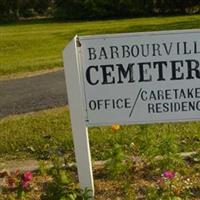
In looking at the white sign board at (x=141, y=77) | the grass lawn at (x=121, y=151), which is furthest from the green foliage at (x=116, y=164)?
the white sign board at (x=141, y=77)

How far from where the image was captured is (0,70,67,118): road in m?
7.60

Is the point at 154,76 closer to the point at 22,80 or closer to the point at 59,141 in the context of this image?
the point at 59,141

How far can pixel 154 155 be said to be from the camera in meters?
4.64

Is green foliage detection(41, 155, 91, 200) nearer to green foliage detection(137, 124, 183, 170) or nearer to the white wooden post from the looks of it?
the white wooden post

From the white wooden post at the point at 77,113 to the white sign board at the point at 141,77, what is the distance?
49mm

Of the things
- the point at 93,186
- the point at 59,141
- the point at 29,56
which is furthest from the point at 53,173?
the point at 29,56

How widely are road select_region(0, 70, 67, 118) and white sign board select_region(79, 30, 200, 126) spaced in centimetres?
340

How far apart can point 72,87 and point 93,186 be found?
0.83 m

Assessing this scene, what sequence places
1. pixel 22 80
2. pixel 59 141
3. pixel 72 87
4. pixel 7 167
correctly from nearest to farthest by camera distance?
pixel 72 87 → pixel 7 167 → pixel 59 141 → pixel 22 80

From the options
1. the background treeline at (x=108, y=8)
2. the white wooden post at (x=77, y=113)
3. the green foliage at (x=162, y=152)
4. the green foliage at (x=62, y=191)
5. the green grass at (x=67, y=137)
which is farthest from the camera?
the background treeline at (x=108, y=8)

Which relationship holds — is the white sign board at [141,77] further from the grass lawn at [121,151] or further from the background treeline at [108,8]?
the background treeline at [108,8]

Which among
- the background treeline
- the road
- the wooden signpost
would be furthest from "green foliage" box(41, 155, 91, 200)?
the background treeline

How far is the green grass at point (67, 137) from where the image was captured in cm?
534

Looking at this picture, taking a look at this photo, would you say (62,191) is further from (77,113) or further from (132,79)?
(132,79)
